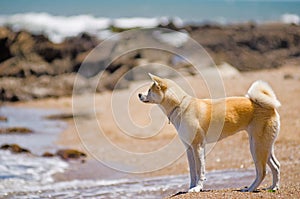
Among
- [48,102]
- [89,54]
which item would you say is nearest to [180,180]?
[48,102]

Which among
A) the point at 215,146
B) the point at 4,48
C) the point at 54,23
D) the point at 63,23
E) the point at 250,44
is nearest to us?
the point at 215,146

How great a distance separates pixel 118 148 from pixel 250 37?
87.5 feet

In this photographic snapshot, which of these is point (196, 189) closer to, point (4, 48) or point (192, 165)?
point (192, 165)

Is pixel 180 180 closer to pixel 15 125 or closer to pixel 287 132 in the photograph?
pixel 287 132

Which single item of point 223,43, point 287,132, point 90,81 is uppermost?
point 223,43

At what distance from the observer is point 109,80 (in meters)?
30.4

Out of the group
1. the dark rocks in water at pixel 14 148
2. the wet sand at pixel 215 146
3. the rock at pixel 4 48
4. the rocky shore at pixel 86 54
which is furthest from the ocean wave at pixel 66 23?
the dark rocks in water at pixel 14 148

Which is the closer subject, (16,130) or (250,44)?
(16,130)

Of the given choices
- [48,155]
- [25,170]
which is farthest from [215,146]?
[25,170]

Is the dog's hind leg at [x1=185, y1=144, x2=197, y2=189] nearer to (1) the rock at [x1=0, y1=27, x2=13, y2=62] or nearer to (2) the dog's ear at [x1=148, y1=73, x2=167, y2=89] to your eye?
(2) the dog's ear at [x1=148, y1=73, x2=167, y2=89]

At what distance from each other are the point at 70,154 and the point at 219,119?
24.4ft

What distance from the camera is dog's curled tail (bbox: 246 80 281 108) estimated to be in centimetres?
848

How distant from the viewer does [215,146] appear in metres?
14.8

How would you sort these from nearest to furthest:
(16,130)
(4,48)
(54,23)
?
(16,130)
(4,48)
(54,23)
